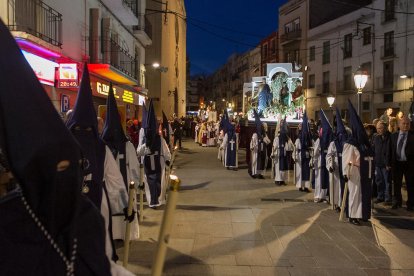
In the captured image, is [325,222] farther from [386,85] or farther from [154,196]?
[386,85]

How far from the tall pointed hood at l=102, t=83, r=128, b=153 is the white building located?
91.2 feet

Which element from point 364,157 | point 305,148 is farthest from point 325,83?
point 364,157

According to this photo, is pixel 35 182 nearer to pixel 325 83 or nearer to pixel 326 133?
pixel 326 133

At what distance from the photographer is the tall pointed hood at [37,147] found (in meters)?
1.58

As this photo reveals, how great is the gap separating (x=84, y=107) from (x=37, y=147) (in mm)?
2442

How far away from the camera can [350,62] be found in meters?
38.3

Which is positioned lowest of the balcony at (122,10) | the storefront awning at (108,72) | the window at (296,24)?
the storefront awning at (108,72)

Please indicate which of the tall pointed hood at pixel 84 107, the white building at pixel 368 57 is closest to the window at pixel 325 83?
the white building at pixel 368 57

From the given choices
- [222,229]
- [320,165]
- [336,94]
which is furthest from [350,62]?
[222,229]

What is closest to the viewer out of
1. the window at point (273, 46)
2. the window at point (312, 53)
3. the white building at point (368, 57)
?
the white building at point (368, 57)

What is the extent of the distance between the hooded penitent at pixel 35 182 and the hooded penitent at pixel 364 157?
23.3 feet

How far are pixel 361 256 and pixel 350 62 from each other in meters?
34.8

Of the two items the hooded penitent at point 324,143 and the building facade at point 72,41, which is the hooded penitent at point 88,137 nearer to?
the hooded penitent at point 324,143

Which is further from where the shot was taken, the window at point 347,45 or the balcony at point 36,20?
the window at point 347,45
